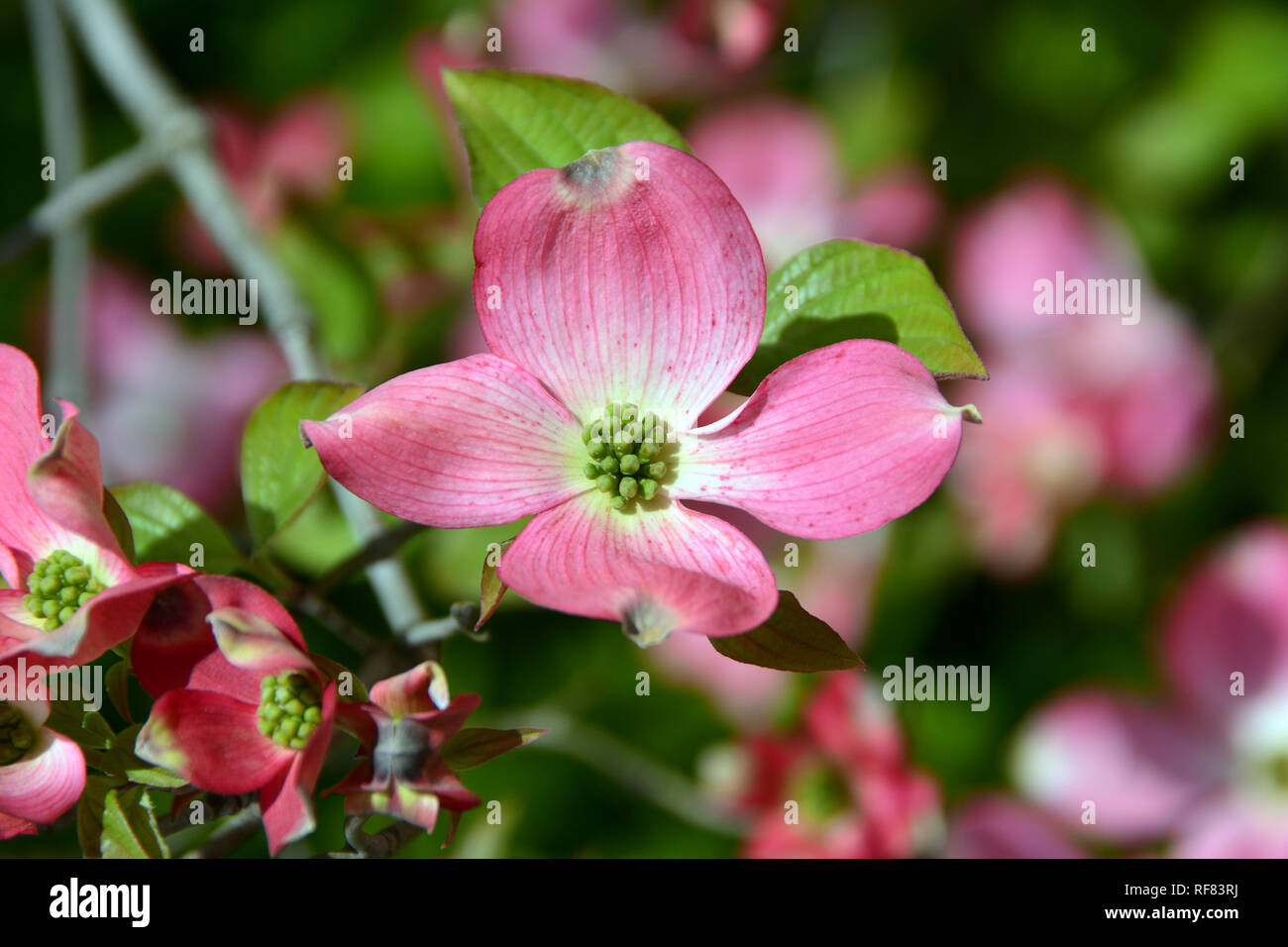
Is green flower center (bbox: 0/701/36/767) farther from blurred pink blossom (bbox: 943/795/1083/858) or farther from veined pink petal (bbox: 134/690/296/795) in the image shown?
blurred pink blossom (bbox: 943/795/1083/858)

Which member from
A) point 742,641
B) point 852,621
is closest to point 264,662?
point 742,641

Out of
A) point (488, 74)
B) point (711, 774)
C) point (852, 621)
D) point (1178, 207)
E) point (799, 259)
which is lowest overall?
point (711, 774)

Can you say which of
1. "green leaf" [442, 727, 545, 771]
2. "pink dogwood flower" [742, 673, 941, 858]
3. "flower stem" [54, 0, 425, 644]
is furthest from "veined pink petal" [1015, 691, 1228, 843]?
"green leaf" [442, 727, 545, 771]

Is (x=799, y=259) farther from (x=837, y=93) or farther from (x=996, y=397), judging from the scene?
(x=837, y=93)

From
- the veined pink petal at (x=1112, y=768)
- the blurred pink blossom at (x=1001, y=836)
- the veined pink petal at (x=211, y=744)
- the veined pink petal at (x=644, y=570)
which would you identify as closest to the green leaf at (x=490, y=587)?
the veined pink petal at (x=644, y=570)

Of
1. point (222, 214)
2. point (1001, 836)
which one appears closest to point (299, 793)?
point (222, 214)
